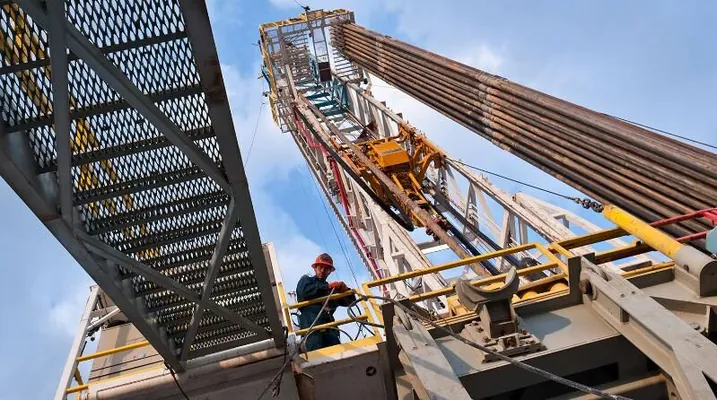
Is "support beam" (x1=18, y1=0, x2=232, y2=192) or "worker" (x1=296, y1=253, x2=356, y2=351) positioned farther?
"worker" (x1=296, y1=253, x2=356, y2=351)

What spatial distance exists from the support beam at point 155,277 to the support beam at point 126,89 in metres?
0.84

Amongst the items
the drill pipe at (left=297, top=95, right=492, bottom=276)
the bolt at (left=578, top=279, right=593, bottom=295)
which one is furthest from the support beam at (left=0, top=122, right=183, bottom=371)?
the drill pipe at (left=297, top=95, right=492, bottom=276)

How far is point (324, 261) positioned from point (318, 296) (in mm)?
437

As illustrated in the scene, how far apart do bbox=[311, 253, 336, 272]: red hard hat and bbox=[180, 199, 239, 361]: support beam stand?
62.3 inches

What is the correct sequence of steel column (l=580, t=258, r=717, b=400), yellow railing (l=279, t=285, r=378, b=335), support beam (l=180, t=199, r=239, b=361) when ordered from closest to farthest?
steel column (l=580, t=258, r=717, b=400)
support beam (l=180, t=199, r=239, b=361)
yellow railing (l=279, t=285, r=378, b=335)

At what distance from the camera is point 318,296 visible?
6.00m

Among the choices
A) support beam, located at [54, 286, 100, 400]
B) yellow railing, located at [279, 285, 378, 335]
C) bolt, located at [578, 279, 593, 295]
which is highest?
bolt, located at [578, 279, 593, 295]

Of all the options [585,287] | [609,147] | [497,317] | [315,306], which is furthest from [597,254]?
[315,306]

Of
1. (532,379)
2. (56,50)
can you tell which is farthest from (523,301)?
(56,50)

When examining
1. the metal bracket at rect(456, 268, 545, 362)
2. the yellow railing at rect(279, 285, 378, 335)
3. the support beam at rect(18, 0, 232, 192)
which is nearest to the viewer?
the support beam at rect(18, 0, 232, 192)

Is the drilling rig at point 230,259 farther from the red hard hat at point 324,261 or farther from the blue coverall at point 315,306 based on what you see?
the red hard hat at point 324,261

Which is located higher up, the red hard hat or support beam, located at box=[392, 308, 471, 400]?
the red hard hat

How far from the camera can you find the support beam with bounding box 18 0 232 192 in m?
3.04

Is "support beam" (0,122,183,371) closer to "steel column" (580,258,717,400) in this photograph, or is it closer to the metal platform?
the metal platform
